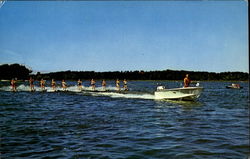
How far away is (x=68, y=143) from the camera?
9328mm

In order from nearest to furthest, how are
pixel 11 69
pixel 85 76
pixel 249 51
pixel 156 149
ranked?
pixel 249 51 < pixel 156 149 < pixel 11 69 < pixel 85 76

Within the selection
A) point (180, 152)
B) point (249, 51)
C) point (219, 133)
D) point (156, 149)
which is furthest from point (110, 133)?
point (249, 51)

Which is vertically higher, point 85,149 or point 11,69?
point 11,69

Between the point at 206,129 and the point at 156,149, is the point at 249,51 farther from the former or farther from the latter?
the point at 206,129

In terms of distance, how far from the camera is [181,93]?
921 inches

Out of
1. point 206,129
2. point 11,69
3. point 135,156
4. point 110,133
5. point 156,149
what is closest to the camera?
point 135,156

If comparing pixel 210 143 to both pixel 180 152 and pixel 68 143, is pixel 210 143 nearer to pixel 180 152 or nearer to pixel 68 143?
pixel 180 152

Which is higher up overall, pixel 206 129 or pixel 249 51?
pixel 249 51

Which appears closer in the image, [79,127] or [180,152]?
[180,152]

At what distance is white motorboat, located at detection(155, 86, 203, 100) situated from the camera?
22.8 meters

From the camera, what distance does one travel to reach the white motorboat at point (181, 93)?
898 inches

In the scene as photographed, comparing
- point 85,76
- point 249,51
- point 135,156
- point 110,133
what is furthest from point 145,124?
point 85,76

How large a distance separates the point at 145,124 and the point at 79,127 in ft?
9.85

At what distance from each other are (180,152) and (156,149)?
756mm
